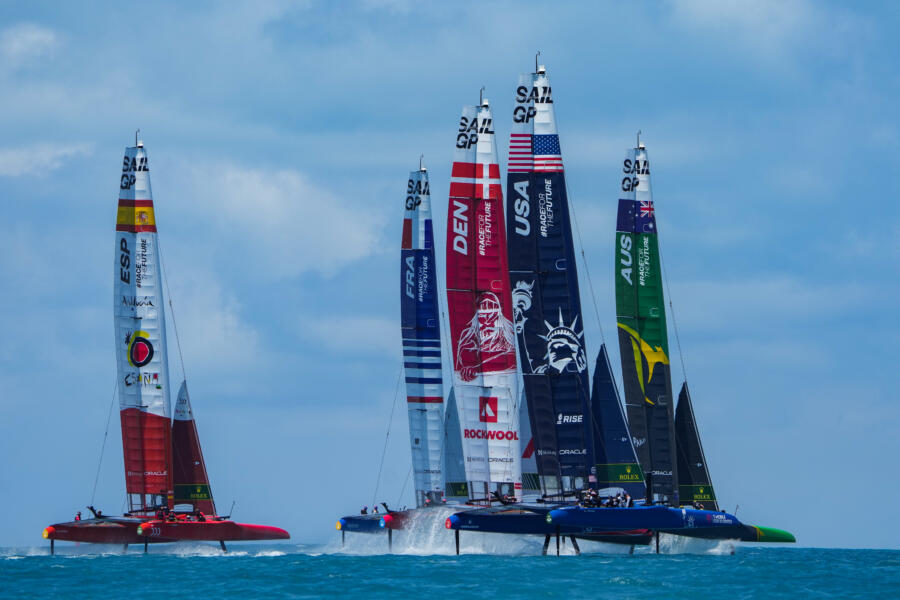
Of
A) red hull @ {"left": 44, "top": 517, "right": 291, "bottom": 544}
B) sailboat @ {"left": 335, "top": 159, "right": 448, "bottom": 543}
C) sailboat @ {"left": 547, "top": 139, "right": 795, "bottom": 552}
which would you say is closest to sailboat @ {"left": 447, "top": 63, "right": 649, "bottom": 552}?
sailboat @ {"left": 547, "top": 139, "right": 795, "bottom": 552}

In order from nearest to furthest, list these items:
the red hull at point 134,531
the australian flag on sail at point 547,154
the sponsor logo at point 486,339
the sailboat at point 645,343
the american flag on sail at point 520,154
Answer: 1. the australian flag on sail at point 547,154
2. the american flag on sail at point 520,154
3. the sponsor logo at point 486,339
4. the red hull at point 134,531
5. the sailboat at point 645,343

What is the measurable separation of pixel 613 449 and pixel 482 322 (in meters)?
5.95

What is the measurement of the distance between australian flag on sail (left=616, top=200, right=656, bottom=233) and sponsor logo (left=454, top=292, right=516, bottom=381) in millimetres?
9454

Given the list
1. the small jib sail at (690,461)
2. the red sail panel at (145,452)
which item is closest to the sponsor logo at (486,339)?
the small jib sail at (690,461)

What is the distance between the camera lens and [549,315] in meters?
52.9

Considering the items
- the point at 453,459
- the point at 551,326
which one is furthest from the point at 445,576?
the point at 453,459

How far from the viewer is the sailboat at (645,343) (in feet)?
201

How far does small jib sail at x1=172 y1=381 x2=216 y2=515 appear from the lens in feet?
213

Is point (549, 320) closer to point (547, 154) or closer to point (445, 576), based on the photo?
point (547, 154)

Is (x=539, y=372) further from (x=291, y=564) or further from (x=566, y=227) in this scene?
(x=291, y=564)

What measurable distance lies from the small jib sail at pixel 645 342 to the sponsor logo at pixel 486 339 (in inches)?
328

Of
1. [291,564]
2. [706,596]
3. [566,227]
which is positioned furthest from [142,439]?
[706,596]

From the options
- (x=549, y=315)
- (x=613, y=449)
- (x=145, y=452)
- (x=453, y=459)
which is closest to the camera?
(x=549, y=315)

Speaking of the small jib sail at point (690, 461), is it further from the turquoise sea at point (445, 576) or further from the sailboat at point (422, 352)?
the sailboat at point (422, 352)
